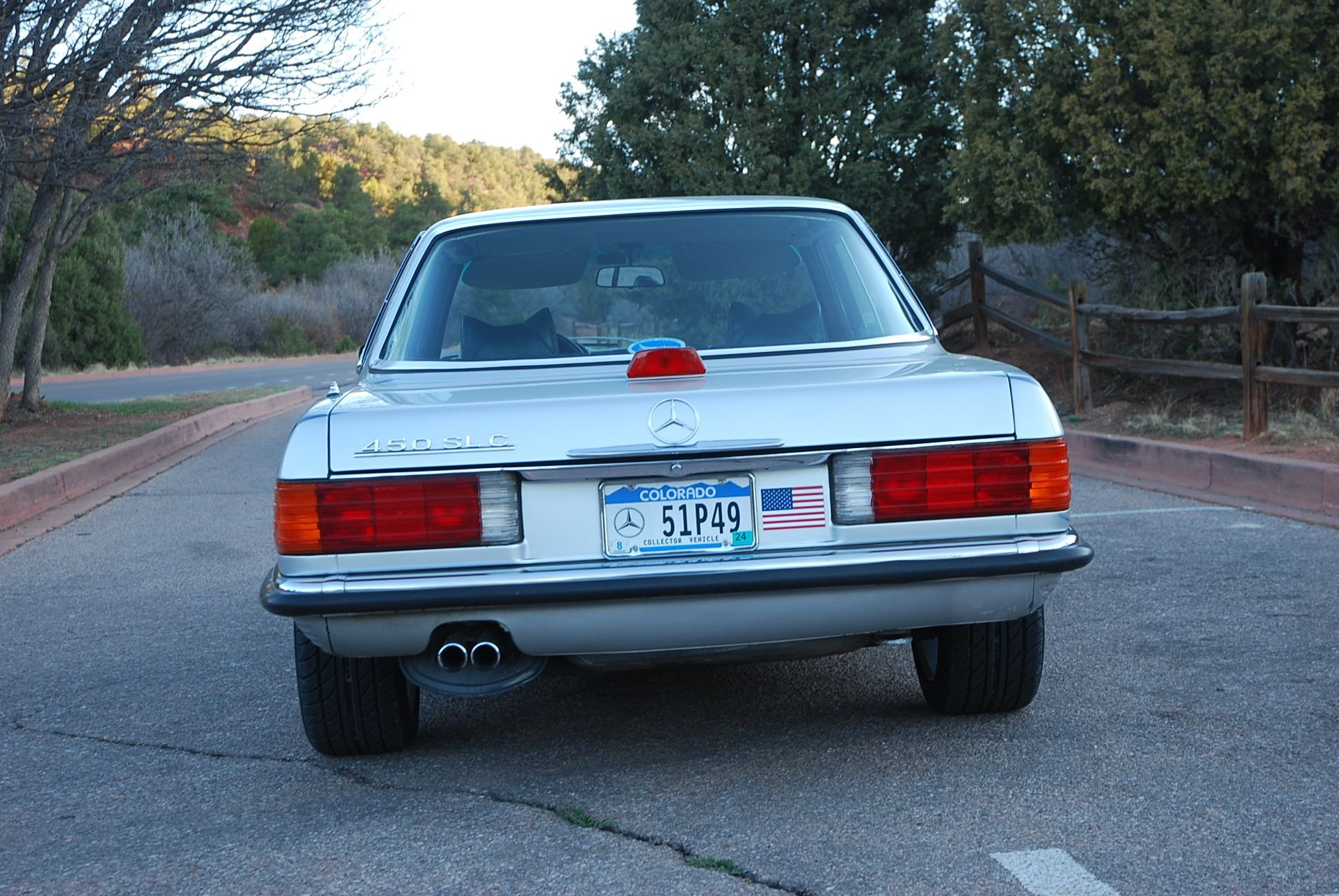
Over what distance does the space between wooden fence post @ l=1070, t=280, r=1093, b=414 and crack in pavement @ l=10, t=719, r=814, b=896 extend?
1018 cm

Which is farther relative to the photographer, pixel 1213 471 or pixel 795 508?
pixel 1213 471

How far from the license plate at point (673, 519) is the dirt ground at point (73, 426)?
26.3 ft

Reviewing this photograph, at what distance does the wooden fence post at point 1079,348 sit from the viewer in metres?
12.8

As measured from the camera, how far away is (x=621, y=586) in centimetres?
320

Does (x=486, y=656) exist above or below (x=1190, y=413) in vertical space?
above

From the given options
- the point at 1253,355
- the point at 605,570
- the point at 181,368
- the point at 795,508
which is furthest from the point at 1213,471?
the point at 181,368

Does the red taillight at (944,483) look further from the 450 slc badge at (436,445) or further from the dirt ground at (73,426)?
the dirt ground at (73,426)

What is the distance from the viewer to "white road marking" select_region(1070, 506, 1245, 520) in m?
7.96

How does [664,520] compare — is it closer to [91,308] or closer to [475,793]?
[475,793]

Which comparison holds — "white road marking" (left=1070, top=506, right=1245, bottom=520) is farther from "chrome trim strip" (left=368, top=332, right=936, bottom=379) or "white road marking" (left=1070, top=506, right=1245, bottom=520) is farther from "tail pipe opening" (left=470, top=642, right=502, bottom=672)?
"tail pipe opening" (left=470, top=642, right=502, bottom=672)

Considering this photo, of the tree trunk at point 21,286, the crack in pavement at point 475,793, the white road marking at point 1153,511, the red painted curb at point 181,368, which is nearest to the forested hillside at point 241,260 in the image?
the red painted curb at point 181,368

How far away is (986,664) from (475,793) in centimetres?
139

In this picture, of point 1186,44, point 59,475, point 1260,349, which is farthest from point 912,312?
point 1186,44

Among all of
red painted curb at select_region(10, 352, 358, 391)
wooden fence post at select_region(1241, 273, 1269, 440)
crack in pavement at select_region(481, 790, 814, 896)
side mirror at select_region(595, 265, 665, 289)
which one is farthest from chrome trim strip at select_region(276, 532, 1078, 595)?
red painted curb at select_region(10, 352, 358, 391)
